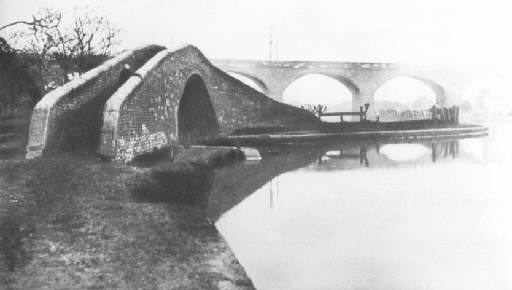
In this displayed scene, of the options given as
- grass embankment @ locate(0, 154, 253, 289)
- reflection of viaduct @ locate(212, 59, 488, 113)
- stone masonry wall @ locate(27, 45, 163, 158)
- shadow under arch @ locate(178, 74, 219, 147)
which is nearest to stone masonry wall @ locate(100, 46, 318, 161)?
shadow under arch @ locate(178, 74, 219, 147)

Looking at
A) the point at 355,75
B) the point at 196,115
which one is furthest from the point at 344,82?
the point at 196,115

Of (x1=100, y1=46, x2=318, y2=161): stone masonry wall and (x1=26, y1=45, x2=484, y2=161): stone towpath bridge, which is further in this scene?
(x1=100, y1=46, x2=318, y2=161): stone masonry wall

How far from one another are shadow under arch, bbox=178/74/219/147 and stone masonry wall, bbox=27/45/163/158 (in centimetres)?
380

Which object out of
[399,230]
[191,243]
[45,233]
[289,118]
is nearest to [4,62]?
[45,233]

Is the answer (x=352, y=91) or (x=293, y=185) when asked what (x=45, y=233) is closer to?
(x=293, y=185)

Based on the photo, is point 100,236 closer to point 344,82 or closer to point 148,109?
point 148,109

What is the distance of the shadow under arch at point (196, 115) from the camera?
12.7 meters

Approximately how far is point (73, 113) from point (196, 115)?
612 cm

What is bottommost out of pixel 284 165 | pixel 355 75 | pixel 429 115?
pixel 284 165

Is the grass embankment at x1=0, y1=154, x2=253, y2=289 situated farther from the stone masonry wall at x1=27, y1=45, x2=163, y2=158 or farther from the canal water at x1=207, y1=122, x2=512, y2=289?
the stone masonry wall at x1=27, y1=45, x2=163, y2=158

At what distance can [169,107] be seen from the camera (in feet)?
32.1

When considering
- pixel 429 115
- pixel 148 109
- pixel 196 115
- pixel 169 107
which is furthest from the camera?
pixel 429 115

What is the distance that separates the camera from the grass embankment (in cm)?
268

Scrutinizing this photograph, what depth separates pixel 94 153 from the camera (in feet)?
23.3
